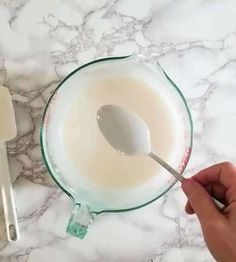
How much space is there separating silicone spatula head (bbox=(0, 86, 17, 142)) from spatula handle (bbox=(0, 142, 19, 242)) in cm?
2

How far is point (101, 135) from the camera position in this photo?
37.8 inches

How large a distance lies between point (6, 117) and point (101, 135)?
0.15 metres

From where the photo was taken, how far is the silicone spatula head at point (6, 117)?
928 mm

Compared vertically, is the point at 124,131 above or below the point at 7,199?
above

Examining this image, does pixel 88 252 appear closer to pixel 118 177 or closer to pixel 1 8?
pixel 118 177

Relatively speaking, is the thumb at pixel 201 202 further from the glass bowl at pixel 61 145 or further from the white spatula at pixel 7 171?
the white spatula at pixel 7 171

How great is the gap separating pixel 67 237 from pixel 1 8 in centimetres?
38

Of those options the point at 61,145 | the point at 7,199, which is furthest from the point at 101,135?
the point at 7,199

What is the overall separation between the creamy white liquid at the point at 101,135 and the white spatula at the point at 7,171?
63mm

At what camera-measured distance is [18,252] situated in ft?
3.12

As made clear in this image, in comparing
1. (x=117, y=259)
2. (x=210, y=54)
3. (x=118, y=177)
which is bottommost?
(x=117, y=259)

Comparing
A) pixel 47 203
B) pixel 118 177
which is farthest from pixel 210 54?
pixel 47 203

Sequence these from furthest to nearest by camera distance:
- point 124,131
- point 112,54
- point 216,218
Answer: point 112,54 < point 124,131 < point 216,218

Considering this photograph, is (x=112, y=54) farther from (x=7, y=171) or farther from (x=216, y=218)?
(x=216, y=218)
